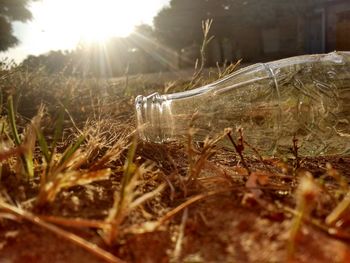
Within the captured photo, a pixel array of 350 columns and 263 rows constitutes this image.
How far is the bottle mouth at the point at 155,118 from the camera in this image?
1304 millimetres

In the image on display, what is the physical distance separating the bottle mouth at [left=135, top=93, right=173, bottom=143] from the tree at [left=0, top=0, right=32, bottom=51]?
29.0 ft

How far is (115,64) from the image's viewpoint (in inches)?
530

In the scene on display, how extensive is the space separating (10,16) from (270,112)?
366 inches

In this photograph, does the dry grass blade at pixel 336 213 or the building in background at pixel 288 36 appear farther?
the building in background at pixel 288 36

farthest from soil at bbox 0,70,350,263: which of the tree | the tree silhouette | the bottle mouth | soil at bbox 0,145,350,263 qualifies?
the tree silhouette

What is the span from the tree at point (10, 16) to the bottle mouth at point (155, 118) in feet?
29.0

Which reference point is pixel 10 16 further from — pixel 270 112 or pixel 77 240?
pixel 77 240

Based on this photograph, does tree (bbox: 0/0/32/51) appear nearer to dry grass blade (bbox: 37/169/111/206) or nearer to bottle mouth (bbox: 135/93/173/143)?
bottle mouth (bbox: 135/93/173/143)

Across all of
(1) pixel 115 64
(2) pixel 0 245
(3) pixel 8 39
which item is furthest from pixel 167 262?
(1) pixel 115 64

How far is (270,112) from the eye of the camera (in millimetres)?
1297

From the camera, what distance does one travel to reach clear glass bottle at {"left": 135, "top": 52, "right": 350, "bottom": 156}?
1.30 metres

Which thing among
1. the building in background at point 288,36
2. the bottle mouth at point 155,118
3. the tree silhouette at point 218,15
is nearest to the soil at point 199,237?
the bottle mouth at point 155,118

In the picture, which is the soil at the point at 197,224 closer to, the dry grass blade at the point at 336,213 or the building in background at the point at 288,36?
the dry grass blade at the point at 336,213

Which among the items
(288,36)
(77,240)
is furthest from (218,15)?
(77,240)
